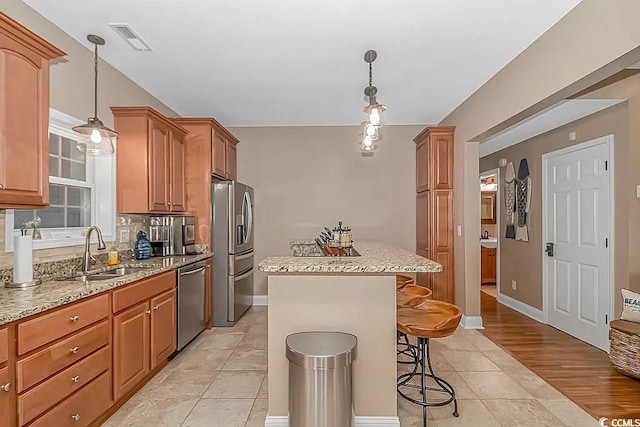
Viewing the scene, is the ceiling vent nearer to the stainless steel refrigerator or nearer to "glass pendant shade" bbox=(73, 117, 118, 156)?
"glass pendant shade" bbox=(73, 117, 118, 156)

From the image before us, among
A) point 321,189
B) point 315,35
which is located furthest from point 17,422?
point 321,189

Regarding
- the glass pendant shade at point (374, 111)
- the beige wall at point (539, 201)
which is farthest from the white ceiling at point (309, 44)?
the beige wall at point (539, 201)

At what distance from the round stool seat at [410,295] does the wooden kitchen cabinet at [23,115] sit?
93.0 inches

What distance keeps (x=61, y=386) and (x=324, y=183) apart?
13.7 ft

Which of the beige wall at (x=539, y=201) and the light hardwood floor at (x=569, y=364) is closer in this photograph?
the light hardwood floor at (x=569, y=364)

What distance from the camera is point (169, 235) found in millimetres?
4281

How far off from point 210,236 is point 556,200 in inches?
166

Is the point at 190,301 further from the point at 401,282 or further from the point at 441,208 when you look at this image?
the point at 441,208

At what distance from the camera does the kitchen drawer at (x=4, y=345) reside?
1.63 meters

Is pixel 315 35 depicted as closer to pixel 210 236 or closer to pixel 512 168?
pixel 210 236

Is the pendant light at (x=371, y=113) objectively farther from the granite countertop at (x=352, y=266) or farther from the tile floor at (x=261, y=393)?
the tile floor at (x=261, y=393)

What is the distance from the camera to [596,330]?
396cm

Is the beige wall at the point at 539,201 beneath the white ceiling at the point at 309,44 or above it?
beneath

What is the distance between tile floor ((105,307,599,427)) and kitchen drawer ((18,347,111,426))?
45cm
